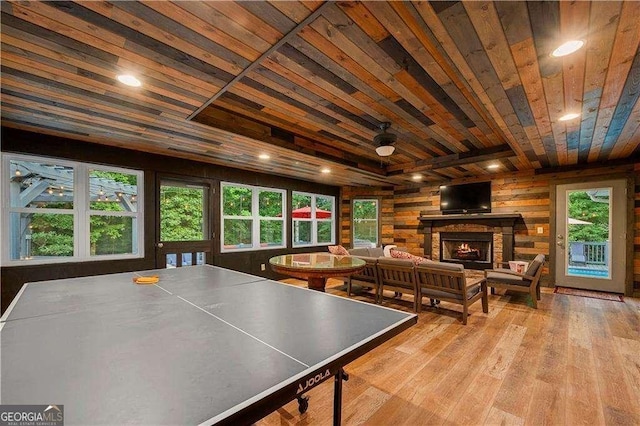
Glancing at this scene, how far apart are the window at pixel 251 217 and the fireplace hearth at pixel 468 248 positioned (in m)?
3.98

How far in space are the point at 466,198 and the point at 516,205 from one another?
96cm

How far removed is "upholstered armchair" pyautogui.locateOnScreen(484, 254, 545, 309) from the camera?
4.12 meters

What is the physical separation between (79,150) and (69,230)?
1106 millimetres

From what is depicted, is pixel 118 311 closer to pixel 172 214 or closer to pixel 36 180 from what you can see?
pixel 36 180

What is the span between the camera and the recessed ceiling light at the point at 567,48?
5.73 ft

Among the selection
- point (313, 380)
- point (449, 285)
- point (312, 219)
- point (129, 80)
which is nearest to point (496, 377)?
point (449, 285)

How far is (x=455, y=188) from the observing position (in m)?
6.49

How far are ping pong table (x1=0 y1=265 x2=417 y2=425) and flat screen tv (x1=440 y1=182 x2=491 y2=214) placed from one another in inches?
224

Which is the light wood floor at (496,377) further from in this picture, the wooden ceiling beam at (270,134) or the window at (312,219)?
the window at (312,219)

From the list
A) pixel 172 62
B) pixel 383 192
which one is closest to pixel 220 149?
pixel 172 62

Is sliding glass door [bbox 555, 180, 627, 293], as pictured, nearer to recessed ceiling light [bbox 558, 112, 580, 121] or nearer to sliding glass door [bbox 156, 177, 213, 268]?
recessed ceiling light [bbox 558, 112, 580, 121]

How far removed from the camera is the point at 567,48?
1.80 metres

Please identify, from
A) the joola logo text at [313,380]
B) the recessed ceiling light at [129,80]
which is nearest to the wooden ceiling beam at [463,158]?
the recessed ceiling light at [129,80]

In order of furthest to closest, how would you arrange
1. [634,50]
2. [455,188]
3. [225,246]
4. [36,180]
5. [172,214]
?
[455,188] → [225,246] → [172,214] → [36,180] → [634,50]
